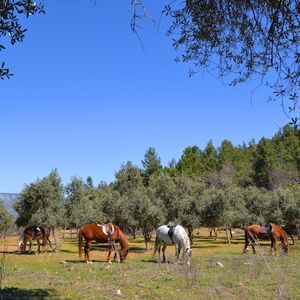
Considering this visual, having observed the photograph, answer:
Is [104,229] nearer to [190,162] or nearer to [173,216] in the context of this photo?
[173,216]

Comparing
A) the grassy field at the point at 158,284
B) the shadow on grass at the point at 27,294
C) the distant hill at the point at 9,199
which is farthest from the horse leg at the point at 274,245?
the distant hill at the point at 9,199

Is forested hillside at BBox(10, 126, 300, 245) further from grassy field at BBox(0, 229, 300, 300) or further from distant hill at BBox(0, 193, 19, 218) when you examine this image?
grassy field at BBox(0, 229, 300, 300)

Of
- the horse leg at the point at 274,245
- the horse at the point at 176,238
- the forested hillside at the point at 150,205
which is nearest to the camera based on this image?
the horse at the point at 176,238

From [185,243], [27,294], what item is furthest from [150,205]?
[27,294]

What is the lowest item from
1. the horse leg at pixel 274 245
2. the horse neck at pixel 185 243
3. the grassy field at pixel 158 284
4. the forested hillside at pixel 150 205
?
the grassy field at pixel 158 284

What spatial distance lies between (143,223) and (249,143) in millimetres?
81033

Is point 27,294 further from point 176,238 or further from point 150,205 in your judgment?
point 150,205

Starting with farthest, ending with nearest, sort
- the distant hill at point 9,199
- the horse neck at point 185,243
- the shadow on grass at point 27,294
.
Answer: the distant hill at point 9,199 < the horse neck at point 185,243 < the shadow on grass at point 27,294

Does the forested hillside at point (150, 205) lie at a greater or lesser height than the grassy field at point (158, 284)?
greater

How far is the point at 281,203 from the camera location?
38.0 metres

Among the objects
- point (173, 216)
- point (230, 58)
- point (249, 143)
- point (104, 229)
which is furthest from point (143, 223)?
point (249, 143)

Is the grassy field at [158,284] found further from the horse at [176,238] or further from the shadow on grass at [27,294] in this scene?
the horse at [176,238]

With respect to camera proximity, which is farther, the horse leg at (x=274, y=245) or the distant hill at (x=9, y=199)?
the distant hill at (x=9, y=199)

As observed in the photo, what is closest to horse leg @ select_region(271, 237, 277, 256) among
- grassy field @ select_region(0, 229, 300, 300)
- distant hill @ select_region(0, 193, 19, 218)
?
grassy field @ select_region(0, 229, 300, 300)
